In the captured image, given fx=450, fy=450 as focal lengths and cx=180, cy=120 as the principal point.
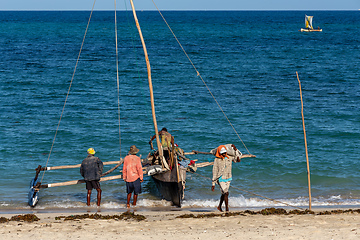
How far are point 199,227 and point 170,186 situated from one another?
2.56 meters

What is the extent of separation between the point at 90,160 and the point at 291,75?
88.0ft

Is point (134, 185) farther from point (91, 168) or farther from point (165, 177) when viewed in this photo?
point (91, 168)

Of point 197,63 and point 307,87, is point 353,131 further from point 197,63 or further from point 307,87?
point 197,63

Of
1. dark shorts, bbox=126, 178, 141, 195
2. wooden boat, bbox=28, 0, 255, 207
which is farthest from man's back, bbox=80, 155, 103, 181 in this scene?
dark shorts, bbox=126, 178, 141, 195

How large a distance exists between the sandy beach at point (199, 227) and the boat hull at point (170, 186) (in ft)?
4.05

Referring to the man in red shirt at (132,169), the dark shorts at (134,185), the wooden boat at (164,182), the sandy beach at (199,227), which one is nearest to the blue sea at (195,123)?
the wooden boat at (164,182)

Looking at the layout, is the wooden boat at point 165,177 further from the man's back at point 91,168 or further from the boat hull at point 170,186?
the man's back at point 91,168

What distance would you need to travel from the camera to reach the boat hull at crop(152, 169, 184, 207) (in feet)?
35.2

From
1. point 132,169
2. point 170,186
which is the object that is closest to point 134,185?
point 132,169

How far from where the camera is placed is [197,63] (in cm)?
4269

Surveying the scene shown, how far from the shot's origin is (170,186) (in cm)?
1108

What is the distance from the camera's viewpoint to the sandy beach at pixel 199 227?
26.3 ft

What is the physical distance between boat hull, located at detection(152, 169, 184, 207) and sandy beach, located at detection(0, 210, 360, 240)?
4.05 feet

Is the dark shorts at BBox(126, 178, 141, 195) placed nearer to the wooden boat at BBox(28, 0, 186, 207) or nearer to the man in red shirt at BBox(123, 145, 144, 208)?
the man in red shirt at BBox(123, 145, 144, 208)
